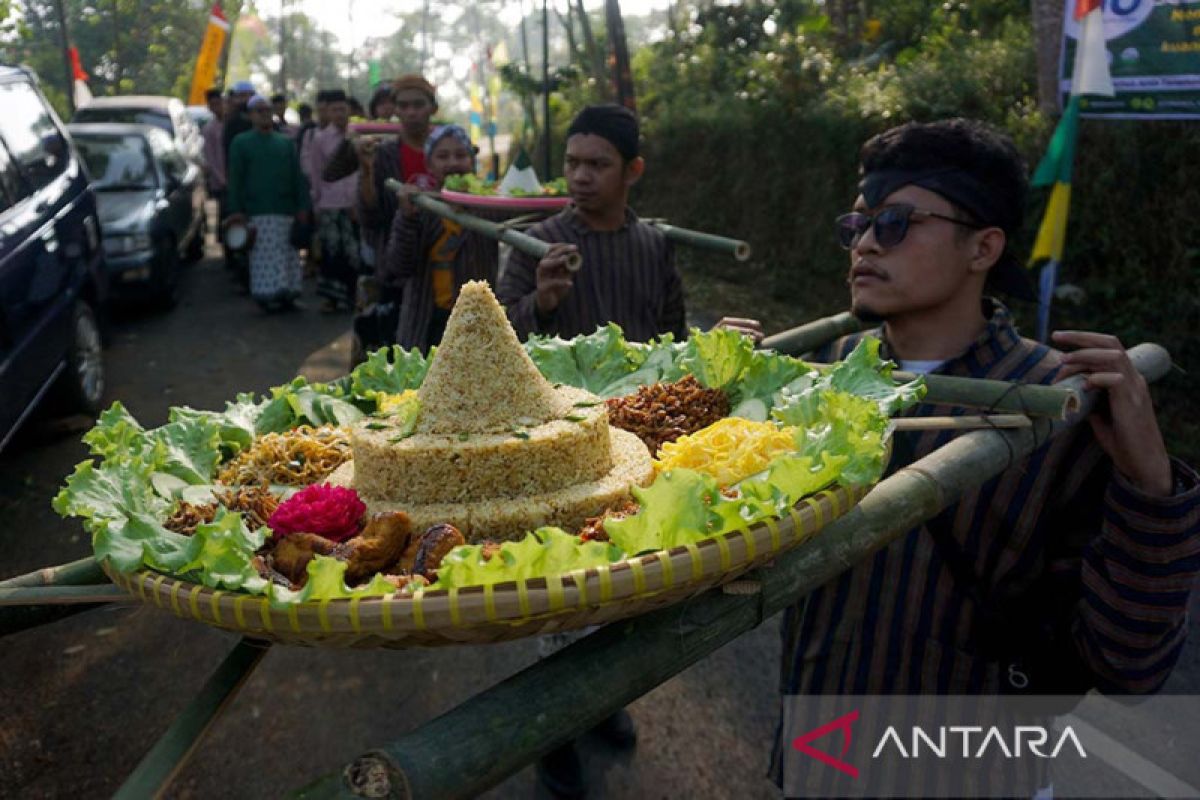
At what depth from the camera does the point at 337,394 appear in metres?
2.57

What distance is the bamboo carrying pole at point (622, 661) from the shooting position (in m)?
1.14

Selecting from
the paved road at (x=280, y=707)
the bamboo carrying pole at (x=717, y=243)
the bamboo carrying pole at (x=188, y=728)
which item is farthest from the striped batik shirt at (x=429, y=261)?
the bamboo carrying pole at (x=188, y=728)

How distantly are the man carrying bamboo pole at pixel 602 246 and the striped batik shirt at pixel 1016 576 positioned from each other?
5.63 feet

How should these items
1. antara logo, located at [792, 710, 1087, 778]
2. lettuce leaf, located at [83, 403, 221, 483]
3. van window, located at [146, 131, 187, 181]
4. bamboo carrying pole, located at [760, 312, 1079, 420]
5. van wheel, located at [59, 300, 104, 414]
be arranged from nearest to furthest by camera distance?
bamboo carrying pole, located at [760, 312, 1079, 420] → lettuce leaf, located at [83, 403, 221, 483] → antara logo, located at [792, 710, 1087, 778] → van wheel, located at [59, 300, 104, 414] → van window, located at [146, 131, 187, 181]

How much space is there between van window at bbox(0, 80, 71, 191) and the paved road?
2.71 m

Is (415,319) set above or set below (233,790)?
above

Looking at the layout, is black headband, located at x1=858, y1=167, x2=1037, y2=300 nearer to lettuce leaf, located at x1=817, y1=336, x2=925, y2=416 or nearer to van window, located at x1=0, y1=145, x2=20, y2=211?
lettuce leaf, located at x1=817, y1=336, x2=925, y2=416

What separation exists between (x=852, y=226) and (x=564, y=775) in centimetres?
230

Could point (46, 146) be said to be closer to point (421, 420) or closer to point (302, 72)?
point (421, 420)

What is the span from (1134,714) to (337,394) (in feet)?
12.1

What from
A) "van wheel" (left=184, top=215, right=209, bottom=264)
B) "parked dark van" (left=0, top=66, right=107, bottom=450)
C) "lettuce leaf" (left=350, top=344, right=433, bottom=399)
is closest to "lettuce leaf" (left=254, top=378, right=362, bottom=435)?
"lettuce leaf" (left=350, top=344, right=433, bottom=399)

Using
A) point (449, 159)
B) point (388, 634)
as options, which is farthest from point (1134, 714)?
point (449, 159)

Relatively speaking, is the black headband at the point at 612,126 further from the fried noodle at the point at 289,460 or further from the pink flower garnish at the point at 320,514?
the pink flower garnish at the point at 320,514

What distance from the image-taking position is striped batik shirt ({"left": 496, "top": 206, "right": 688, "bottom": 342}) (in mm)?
3957
